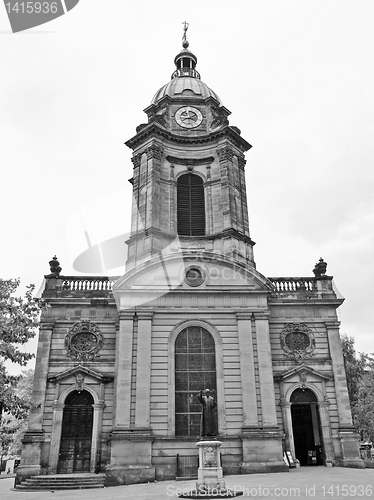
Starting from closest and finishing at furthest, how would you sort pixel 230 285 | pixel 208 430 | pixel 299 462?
pixel 208 430, pixel 299 462, pixel 230 285

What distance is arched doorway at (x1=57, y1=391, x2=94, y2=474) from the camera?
815 inches

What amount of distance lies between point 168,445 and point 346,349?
24990 millimetres

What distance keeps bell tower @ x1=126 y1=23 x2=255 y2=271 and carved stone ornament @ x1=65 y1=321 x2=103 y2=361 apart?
4.36m

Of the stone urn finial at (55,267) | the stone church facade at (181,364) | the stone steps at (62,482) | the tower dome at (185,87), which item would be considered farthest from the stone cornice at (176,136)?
the stone steps at (62,482)

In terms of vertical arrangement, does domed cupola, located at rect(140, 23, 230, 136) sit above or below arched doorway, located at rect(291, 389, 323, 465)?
above

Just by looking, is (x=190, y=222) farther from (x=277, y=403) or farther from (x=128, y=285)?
(x=277, y=403)

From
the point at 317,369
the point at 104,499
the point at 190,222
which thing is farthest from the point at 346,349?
the point at 104,499

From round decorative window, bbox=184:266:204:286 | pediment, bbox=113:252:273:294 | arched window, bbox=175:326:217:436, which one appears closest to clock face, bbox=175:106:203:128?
pediment, bbox=113:252:273:294

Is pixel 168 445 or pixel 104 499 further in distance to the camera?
pixel 168 445

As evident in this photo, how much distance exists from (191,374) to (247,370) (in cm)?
275

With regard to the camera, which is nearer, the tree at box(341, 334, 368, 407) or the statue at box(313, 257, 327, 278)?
the statue at box(313, 257, 327, 278)

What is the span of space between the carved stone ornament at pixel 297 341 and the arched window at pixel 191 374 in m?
4.07

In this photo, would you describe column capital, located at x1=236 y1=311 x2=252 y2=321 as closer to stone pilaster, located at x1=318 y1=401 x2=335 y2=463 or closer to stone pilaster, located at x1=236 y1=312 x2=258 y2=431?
stone pilaster, located at x1=236 y1=312 x2=258 y2=431

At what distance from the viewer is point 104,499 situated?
13578 millimetres
